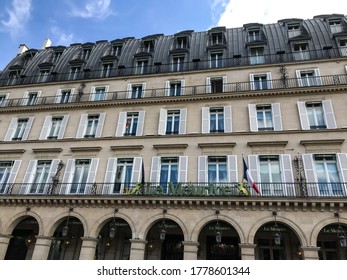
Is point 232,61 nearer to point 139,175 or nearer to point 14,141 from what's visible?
point 139,175

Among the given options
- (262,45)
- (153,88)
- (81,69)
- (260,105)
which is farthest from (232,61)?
(81,69)

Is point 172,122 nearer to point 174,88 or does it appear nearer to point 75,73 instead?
point 174,88

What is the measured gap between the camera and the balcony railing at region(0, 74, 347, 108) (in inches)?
766

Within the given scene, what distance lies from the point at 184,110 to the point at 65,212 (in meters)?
10.9

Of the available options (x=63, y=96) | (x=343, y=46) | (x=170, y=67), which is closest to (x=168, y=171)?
(x=170, y=67)

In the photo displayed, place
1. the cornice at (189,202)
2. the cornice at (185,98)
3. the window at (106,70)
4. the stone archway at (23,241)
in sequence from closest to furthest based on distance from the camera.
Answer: the cornice at (189,202), the cornice at (185,98), the stone archway at (23,241), the window at (106,70)

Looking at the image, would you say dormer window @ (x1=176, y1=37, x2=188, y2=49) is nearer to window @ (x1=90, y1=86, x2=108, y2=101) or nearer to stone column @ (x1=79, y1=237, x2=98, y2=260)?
window @ (x1=90, y1=86, x2=108, y2=101)

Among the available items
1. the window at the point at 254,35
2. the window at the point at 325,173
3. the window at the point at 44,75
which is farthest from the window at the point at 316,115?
the window at the point at 44,75

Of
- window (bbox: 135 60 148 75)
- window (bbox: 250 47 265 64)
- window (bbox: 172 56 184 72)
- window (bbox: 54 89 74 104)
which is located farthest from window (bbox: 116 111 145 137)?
window (bbox: 250 47 265 64)

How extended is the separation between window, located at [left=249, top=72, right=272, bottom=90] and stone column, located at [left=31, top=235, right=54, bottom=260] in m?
17.6

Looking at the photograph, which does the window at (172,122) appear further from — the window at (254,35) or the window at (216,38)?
the window at (254,35)

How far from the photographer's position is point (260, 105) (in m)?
19.5

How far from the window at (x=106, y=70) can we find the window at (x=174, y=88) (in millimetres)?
5939

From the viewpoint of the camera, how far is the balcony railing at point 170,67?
20964 mm
